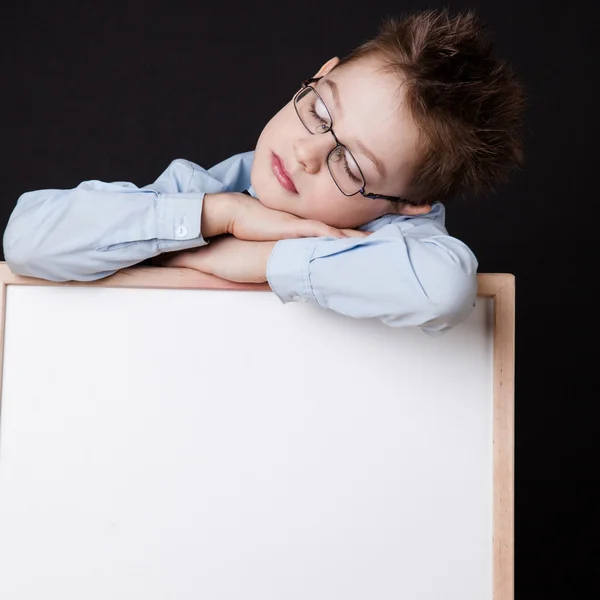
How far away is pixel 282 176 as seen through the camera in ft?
4.04

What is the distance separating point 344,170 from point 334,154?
25 mm

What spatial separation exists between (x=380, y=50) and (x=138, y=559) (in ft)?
2.42

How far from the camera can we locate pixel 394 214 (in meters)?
1.31

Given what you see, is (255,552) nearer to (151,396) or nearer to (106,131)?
(151,396)

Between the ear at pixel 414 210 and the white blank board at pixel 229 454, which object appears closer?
the white blank board at pixel 229 454

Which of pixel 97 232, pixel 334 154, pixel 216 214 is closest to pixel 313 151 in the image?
pixel 334 154

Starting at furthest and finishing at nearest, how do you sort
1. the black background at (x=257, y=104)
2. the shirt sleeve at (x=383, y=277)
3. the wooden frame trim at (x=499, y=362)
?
the black background at (x=257, y=104), the wooden frame trim at (x=499, y=362), the shirt sleeve at (x=383, y=277)

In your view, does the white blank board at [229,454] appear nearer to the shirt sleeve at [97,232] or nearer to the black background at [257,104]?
the shirt sleeve at [97,232]

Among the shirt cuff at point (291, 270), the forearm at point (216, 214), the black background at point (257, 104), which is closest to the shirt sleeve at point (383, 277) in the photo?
the shirt cuff at point (291, 270)

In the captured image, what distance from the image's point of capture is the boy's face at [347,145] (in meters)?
1.19

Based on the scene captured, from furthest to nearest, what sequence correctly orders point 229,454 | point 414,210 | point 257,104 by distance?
point 257,104 → point 414,210 → point 229,454

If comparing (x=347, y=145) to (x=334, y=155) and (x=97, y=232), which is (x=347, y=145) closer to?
(x=334, y=155)

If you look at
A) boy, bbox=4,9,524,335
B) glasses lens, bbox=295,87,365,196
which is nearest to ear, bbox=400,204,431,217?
boy, bbox=4,9,524,335

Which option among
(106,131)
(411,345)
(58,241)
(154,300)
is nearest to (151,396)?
(154,300)
